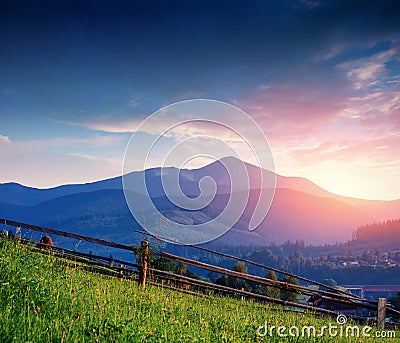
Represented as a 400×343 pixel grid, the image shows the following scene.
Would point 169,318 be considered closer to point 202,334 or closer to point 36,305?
point 202,334

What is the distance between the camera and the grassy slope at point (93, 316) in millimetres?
5938

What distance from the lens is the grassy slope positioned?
594 cm

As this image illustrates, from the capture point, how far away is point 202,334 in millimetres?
7289

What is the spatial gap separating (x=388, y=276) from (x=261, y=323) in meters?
198

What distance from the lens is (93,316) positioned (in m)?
6.97

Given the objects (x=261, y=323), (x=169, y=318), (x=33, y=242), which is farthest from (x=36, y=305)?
(x=33, y=242)
